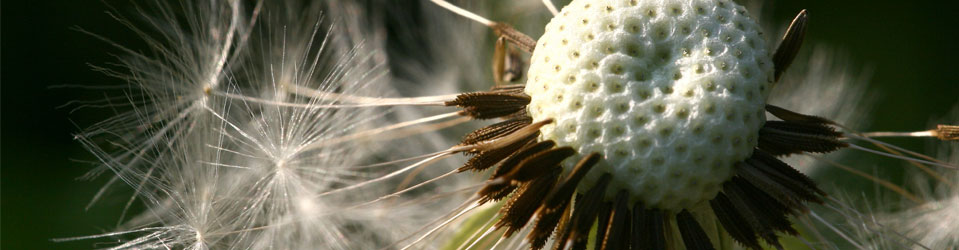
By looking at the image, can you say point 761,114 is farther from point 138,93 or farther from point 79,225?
point 79,225

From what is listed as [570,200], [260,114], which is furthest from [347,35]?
[570,200]

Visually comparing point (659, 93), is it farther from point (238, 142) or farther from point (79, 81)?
point (79, 81)

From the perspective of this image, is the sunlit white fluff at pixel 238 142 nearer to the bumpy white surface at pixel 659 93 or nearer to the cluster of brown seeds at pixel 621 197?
the cluster of brown seeds at pixel 621 197

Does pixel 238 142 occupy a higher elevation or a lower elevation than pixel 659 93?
higher

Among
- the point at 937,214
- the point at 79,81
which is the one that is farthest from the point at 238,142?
the point at 937,214

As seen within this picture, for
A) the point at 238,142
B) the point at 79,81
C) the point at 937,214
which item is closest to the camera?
the point at 238,142

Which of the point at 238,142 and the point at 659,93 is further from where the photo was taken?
the point at 238,142

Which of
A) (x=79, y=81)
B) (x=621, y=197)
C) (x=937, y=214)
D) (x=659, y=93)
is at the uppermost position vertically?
(x=79, y=81)
